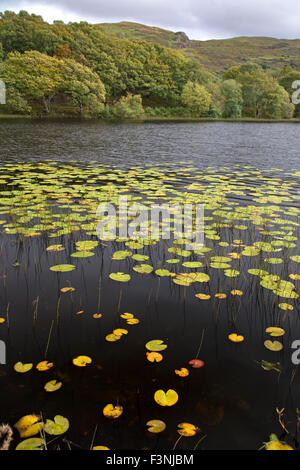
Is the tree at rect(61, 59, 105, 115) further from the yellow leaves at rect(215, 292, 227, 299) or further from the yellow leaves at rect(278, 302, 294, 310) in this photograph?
the yellow leaves at rect(278, 302, 294, 310)

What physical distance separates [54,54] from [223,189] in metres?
70.3

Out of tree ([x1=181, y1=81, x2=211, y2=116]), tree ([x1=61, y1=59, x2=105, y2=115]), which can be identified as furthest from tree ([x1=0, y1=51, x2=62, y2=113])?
tree ([x1=181, y1=81, x2=211, y2=116])

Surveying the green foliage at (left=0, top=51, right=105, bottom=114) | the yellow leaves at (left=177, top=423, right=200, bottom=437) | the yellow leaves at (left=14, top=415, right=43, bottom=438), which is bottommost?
the yellow leaves at (left=177, top=423, right=200, bottom=437)

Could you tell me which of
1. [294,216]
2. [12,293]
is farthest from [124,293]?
[294,216]

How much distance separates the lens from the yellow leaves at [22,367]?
2846 mm

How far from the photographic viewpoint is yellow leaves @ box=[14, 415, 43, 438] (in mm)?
2275

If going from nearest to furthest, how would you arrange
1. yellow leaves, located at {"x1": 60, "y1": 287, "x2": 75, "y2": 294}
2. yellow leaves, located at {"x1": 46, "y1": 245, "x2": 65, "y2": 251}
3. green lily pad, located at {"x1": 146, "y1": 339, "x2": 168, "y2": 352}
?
green lily pad, located at {"x1": 146, "y1": 339, "x2": 168, "y2": 352}, yellow leaves, located at {"x1": 60, "y1": 287, "x2": 75, "y2": 294}, yellow leaves, located at {"x1": 46, "y1": 245, "x2": 65, "y2": 251}

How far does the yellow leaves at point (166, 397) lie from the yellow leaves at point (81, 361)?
2.58 feet

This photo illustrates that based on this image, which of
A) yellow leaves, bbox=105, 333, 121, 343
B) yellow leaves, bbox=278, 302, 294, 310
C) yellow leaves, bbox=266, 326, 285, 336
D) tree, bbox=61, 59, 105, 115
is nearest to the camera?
yellow leaves, bbox=105, 333, 121, 343

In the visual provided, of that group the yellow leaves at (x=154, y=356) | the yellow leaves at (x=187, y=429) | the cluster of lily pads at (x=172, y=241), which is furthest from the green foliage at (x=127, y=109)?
the yellow leaves at (x=187, y=429)

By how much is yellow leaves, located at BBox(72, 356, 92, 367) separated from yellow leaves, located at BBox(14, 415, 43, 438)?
1.94 ft

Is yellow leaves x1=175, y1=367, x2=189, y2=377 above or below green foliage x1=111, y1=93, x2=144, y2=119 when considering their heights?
below

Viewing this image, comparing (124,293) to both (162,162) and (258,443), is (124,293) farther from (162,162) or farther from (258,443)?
(162,162)

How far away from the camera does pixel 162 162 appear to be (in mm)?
16281
